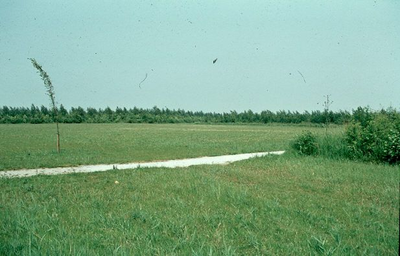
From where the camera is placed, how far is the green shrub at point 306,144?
18.1 meters

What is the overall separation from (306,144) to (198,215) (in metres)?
13.6

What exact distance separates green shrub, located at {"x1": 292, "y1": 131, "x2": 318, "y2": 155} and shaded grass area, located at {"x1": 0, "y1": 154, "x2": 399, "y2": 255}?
23.3ft

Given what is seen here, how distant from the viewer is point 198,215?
21.1 ft

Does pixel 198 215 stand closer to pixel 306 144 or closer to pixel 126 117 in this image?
pixel 306 144

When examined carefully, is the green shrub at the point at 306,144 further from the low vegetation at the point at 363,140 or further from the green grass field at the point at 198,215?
the green grass field at the point at 198,215

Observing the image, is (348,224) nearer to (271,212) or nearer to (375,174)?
(271,212)

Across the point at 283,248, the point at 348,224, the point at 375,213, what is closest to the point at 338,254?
the point at 283,248

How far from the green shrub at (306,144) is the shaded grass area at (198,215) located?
7.09 m

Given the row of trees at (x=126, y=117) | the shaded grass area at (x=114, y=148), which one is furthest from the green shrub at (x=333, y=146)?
the row of trees at (x=126, y=117)

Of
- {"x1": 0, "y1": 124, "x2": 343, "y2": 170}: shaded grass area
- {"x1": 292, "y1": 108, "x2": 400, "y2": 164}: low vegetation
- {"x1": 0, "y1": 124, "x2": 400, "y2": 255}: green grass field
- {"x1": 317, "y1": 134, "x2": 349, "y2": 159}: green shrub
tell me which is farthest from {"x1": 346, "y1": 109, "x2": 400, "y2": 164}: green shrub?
{"x1": 0, "y1": 124, "x2": 400, "y2": 255}: green grass field

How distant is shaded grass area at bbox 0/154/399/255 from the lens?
4820 millimetres

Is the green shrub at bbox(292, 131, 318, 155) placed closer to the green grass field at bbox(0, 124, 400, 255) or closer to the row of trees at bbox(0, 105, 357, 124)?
the green grass field at bbox(0, 124, 400, 255)

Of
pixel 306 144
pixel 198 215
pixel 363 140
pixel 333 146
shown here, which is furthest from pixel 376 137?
pixel 198 215

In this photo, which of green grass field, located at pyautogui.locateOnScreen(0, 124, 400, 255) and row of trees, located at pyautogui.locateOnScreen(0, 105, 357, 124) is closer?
green grass field, located at pyautogui.locateOnScreen(0, 124, 400, 255)
